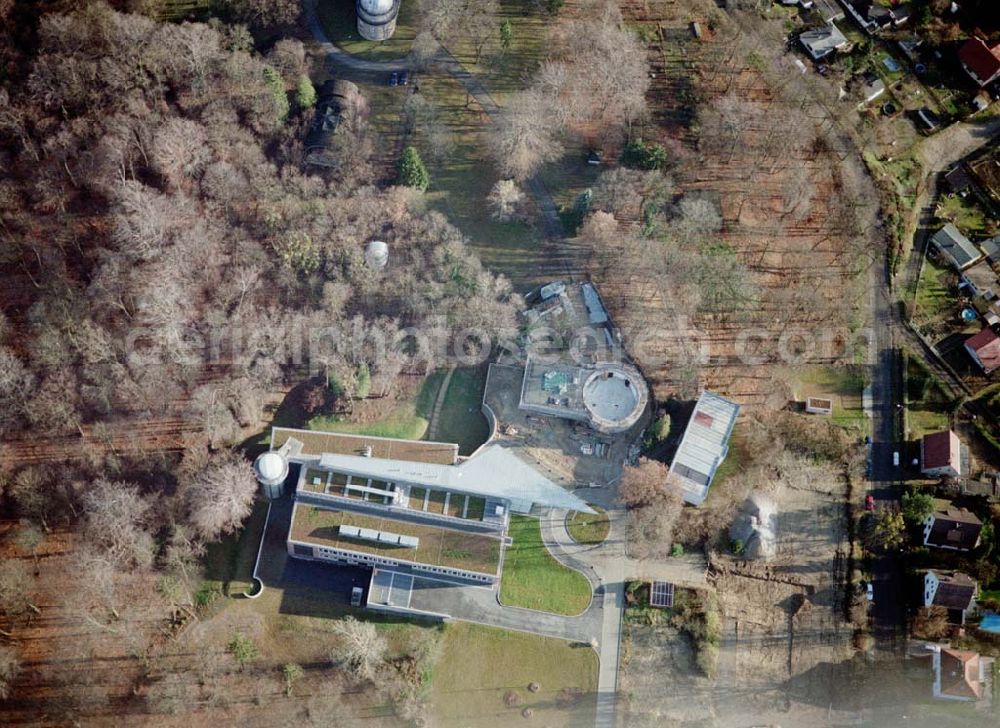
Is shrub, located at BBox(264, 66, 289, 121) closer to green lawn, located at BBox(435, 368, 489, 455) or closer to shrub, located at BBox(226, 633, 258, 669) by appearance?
green lawn, located at BBox(435, 368, 489, 455)

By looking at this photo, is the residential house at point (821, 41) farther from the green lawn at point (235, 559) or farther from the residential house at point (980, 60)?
the green lawn at point (235, 559)

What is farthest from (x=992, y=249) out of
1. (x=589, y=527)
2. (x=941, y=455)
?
(x=589, y=527)

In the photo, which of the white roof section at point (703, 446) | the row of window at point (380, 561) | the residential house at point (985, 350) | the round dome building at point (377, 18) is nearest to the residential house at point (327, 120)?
the round dome building at point (377, 18)

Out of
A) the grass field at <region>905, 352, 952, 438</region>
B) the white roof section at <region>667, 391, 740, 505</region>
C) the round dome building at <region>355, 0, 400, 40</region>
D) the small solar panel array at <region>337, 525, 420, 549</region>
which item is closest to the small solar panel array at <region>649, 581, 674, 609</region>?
the white roof section at <region>667, 391, 740, 505</region>

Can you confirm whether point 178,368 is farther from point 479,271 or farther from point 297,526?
point 479,271

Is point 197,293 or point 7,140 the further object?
point 7,140

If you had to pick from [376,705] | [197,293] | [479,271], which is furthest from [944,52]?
[376,705]
